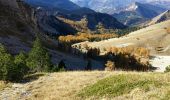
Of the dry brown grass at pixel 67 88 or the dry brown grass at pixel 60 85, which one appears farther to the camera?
the dry brown grass at pixel 60 85

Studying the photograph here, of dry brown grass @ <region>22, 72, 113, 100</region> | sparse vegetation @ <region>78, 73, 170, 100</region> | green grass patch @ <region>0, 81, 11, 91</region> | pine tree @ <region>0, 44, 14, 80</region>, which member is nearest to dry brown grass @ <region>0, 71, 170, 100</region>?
dry brown grass @ <region>22, 72, 113, 100</region>

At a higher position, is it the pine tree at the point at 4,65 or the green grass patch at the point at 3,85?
the pine tree at the point at 4,65

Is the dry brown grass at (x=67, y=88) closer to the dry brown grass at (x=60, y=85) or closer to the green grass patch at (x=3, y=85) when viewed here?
the dry brown grass at (x=60, y=85)

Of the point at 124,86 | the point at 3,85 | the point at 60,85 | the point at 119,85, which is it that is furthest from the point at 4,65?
the point at 124,86

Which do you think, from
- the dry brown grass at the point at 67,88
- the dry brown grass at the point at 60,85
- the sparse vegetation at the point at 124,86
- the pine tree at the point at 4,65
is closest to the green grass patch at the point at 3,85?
the dry brown grass at the point at 67,88

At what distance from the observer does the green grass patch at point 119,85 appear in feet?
116

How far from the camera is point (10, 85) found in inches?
1812

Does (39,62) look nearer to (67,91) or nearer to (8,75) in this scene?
(8,75)

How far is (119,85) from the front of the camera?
122 ft

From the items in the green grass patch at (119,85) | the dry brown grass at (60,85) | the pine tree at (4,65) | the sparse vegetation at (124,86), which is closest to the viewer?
the sparse vegetation at (124,86)

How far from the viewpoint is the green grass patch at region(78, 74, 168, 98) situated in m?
35.4

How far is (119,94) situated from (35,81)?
15.8 metres

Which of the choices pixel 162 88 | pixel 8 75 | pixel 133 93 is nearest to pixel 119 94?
pixel 133 93

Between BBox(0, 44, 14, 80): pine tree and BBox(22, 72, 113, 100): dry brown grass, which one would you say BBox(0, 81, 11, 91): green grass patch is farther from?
BBox(22, 72, 113, 100): dry brown grass
